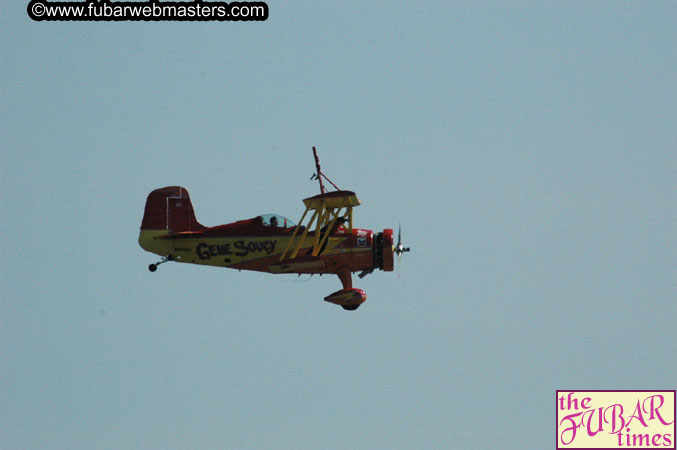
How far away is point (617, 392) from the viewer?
5706 centimetres

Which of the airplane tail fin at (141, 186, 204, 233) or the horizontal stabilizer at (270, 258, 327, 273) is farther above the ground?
the airplane tail fin at (141, 186, 204, 233)

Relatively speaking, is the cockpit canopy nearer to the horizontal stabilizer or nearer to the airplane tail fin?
the horizontal stabilizer

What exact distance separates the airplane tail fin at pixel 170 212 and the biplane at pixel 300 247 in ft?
1.72

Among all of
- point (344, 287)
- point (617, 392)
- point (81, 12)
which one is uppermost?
point (81, 12)

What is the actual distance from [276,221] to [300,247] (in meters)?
1.31

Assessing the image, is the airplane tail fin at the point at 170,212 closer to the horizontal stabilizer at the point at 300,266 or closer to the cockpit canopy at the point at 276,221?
the cockpit canopy at the point at 276,221

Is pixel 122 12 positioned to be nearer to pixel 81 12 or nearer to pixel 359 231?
pixel 81 12

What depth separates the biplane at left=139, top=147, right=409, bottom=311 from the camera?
60.6 metres

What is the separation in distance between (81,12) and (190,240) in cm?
907

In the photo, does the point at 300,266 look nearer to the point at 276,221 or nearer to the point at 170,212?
the point at 276,221

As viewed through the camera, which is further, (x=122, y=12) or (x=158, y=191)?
(x=158, y=191)

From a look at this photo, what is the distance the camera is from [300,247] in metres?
60.8

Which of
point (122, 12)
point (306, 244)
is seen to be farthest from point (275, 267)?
point (122, 12)

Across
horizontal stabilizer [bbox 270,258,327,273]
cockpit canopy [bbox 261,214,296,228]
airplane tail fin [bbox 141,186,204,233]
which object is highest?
airplane tail fin [bbox 141,186,204,233]
